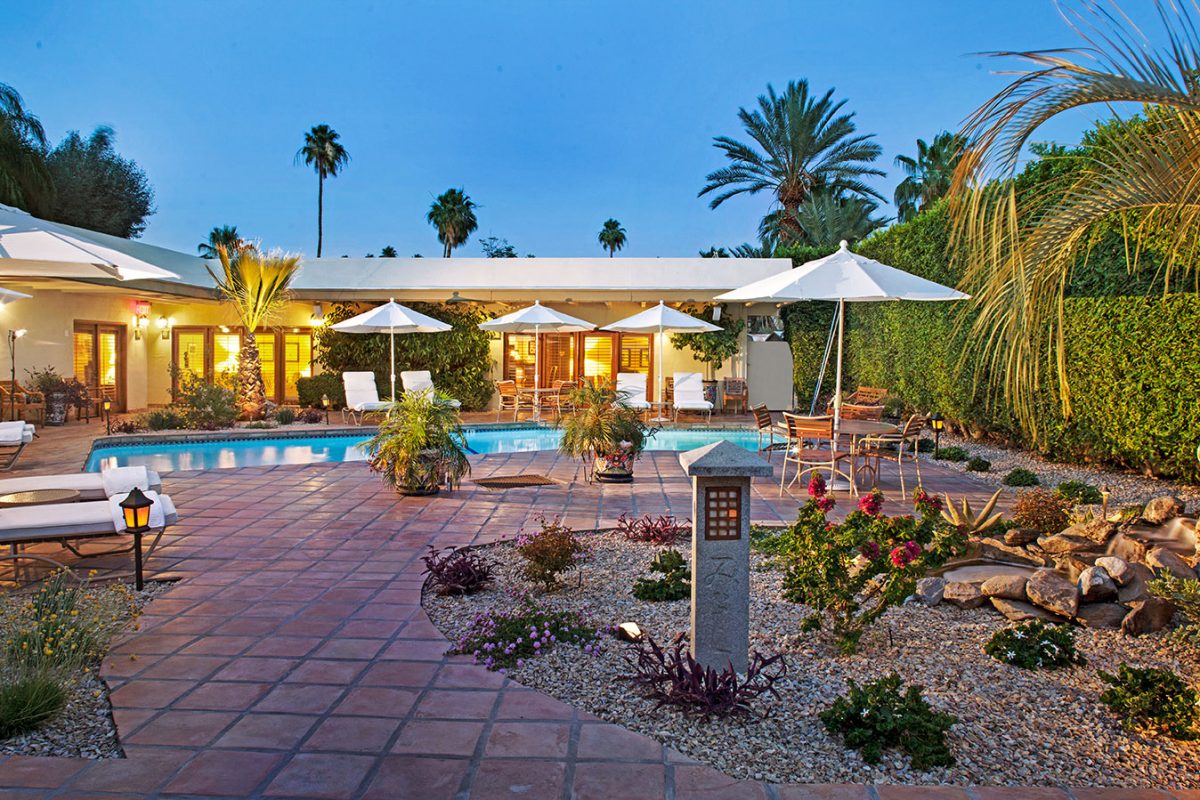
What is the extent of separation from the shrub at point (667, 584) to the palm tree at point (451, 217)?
33297mm

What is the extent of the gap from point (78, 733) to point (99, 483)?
3933mm

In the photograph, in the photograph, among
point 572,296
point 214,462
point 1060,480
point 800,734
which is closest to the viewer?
point 800,734

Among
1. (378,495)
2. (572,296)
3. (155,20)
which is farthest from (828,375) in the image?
(155,20)

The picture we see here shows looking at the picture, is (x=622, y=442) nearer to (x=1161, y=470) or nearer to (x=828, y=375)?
(x=1161, y=470)

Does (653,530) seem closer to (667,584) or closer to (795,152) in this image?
(667,584)

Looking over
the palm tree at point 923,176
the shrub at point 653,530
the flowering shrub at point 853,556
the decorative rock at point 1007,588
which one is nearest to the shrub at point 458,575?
the shrub at point 653,530

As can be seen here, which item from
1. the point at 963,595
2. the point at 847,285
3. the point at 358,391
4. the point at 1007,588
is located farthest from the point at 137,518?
the point at 358,391

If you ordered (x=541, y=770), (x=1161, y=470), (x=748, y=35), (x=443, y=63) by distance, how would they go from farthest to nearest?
(x=443, y=63) → (x=748, y=35) → (x=1161, y=470) → (x=541, y=770)

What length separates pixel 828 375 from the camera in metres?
18.0

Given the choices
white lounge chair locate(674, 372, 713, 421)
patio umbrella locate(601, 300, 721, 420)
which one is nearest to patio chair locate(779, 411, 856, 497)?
patio umbrella locate(601, 300, 721, 420)

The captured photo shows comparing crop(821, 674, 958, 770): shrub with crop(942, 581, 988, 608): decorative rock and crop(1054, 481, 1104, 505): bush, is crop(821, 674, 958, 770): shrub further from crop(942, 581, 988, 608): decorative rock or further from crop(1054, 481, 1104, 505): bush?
crop(1054, 481, 1104, 505): bush

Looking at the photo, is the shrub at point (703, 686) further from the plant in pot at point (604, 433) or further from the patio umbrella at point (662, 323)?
the patio umbrella at point (662, 323)

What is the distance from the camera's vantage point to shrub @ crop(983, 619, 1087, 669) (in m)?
3.84

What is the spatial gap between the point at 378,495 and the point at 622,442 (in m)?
2.68
